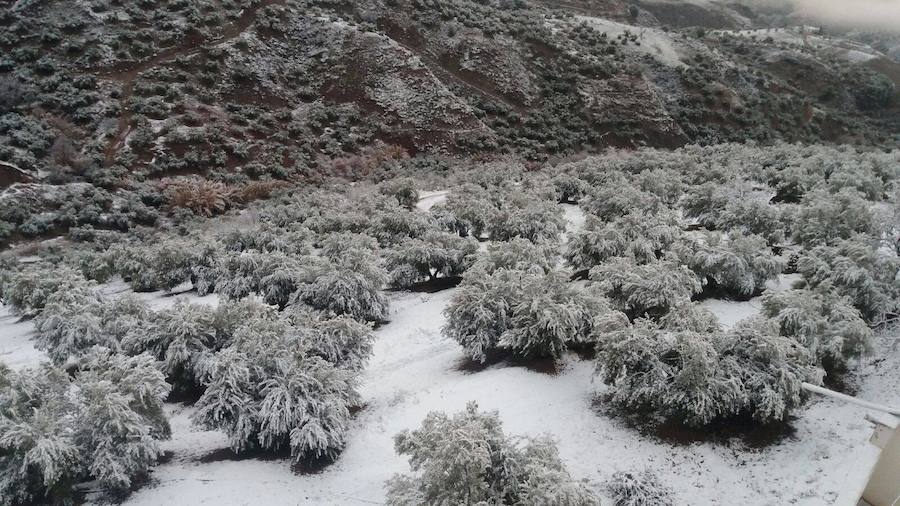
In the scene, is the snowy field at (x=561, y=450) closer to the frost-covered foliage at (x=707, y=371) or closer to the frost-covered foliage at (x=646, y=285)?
the frost-covered foliage at (x=707, y=371)

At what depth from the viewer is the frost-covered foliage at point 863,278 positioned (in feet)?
41.1

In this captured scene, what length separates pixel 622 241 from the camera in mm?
16922

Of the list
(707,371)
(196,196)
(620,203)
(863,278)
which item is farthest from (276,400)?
(196,196)

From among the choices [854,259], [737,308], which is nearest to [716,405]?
[737,308]

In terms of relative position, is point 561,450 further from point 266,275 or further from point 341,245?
point 266,275

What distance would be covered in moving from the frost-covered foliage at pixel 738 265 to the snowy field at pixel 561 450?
3.20 m

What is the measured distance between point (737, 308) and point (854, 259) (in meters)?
3.01

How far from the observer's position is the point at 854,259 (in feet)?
43.7

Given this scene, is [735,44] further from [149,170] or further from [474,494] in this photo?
[474,494]

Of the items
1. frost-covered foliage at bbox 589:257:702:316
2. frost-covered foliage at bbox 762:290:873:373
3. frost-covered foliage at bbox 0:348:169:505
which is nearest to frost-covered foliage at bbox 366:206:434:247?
frost-covered foliage at bbox 589:257:702:316

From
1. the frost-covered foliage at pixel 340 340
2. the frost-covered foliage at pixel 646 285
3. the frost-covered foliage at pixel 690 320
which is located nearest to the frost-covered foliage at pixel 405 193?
the frost-covered foliage at pixel 646 285

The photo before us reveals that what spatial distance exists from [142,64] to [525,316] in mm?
40286

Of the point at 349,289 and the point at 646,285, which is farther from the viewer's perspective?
the point at 349,289

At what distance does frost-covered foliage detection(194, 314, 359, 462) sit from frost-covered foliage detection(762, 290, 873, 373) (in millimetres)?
9222
